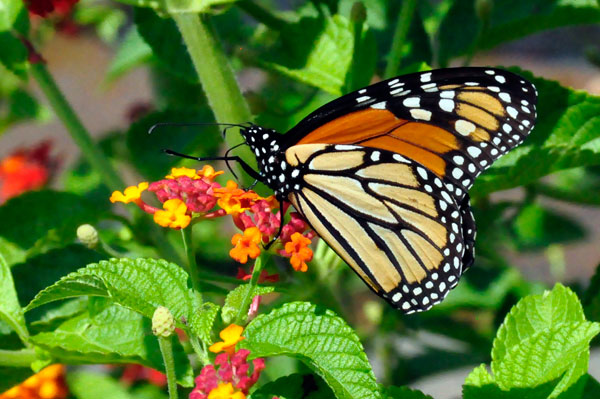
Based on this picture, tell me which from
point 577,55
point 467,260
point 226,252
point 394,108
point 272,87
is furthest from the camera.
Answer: point 577,55

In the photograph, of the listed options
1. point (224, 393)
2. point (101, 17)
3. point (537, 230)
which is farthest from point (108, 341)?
point (101, 17)

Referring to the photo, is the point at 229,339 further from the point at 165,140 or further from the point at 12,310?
the point at 165,140

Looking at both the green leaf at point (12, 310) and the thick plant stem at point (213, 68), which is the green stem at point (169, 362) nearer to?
the green leaf at point (12, 310)

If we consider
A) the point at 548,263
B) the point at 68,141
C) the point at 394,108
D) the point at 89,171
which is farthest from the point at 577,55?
the point at 394,108

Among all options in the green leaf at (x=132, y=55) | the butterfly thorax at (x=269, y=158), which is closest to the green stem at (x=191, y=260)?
the butterfly thorax at (x=269, y=158)

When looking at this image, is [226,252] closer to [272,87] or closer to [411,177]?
[272,87]

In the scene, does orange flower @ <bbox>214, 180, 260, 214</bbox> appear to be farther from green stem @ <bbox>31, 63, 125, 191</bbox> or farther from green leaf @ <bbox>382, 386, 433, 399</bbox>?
green stem @ <bbox>31, 63, 125, 191</bbox>
